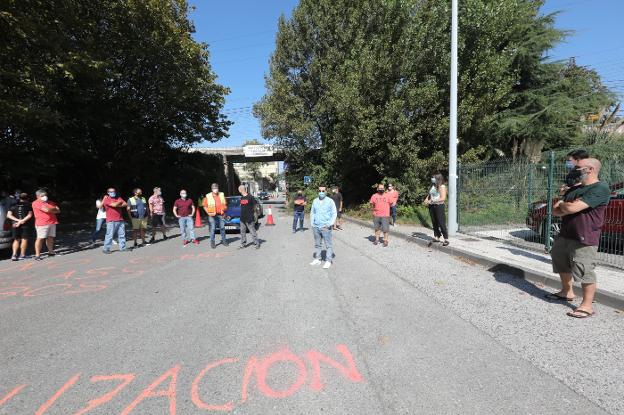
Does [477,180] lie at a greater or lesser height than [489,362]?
greater

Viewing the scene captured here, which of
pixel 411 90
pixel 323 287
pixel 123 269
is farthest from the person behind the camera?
pixel 411 90

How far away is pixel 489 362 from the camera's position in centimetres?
342

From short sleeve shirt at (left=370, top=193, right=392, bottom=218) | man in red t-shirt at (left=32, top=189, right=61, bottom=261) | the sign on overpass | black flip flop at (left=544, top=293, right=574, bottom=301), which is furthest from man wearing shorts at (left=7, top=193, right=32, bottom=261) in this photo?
the sign on overpass

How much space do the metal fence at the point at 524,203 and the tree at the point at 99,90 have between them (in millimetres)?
13623

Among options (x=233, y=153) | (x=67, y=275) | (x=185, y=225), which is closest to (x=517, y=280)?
(x=67, y=275)

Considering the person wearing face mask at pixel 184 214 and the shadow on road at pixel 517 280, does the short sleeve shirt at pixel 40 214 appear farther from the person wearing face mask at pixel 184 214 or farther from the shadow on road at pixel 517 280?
the shadow on road at pixel 517 280

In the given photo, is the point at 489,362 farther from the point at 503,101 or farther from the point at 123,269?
the point at 503,101

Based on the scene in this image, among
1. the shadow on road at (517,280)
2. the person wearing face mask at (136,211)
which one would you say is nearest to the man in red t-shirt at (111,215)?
the person wearing face mask at (136,211)

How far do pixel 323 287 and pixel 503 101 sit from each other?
16.2 meters

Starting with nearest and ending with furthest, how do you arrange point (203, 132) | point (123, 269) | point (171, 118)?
point (123, 269) < point (171, 118) < point (203, 132)

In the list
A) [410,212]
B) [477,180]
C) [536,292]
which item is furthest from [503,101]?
[536,292]

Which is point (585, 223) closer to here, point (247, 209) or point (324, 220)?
point (324, 220)

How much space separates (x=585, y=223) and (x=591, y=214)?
12cm

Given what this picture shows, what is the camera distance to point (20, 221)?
9.66 meters
